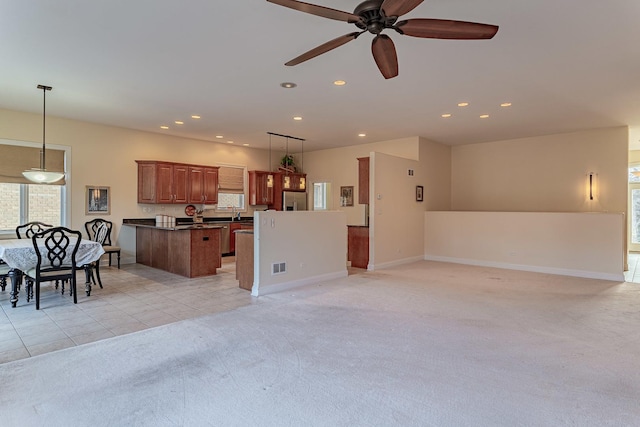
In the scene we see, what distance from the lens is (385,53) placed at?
2.81m

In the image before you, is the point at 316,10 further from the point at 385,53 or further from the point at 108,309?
the point at 108,309

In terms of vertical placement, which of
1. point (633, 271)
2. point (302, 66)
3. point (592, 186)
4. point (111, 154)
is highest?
point (302, 66)

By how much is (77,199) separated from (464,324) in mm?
7077

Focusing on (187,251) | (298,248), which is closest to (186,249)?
(187,251)

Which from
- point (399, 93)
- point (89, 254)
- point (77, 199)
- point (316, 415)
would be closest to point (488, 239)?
point (399, 93)

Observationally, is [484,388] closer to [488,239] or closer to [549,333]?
[549,333]

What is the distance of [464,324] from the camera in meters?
3.72

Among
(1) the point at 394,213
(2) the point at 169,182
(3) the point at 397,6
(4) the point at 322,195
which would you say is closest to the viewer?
(3) the point at 397,6

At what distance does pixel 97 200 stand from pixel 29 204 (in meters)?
1.06

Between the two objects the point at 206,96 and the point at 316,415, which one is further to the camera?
the point at 206,96

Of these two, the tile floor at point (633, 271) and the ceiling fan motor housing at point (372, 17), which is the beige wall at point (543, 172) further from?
the ceiling fan motor housing at point (372, 17)

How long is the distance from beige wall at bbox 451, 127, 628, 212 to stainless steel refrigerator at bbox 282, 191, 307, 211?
4.15 m

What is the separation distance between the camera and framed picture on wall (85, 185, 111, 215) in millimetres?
6961

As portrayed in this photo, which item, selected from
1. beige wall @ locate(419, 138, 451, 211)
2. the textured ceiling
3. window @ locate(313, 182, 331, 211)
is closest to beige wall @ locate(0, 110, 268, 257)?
the textured ceiling
